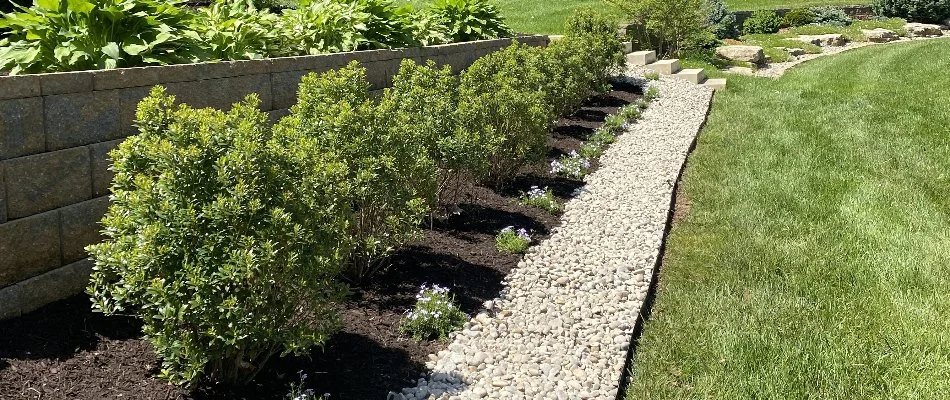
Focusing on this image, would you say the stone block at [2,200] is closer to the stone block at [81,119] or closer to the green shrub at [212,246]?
the stone block at [81,119]

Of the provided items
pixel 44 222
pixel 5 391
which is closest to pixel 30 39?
pixel 44 222

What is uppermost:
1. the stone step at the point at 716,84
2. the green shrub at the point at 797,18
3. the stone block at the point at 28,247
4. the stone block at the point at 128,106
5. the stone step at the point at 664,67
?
the green shrub at the point at 797,18

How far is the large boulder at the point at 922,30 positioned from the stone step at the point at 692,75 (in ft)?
43.4

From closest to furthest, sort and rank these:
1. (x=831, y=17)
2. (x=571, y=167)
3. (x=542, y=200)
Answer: (x=542, y=200)
(x=571, y=167)
(x=831, y=17)

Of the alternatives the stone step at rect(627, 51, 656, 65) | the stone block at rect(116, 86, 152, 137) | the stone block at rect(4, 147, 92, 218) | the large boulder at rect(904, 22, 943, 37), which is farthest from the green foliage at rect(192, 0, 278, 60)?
the large boulder at rect(904, 22, 943, 37)

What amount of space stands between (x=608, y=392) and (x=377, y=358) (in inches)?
43.1

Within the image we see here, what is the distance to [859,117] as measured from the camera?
10.3 meters

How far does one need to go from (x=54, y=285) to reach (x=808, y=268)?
4340mm

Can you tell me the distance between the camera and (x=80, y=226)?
3.79 m

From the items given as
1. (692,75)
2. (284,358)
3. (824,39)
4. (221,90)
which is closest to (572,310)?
(284,358)

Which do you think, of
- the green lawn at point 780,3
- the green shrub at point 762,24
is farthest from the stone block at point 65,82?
the green lawn at point 780,3

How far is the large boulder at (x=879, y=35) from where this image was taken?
71.7 feet

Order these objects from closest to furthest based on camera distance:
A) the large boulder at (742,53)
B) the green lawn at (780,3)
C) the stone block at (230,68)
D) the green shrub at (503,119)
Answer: the stone block at (230,68)
the green shrub at (503,119)
the large boulder at (742,53)
the green lawn at (780,3)

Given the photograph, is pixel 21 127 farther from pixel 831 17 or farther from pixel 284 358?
pixel 831 17
